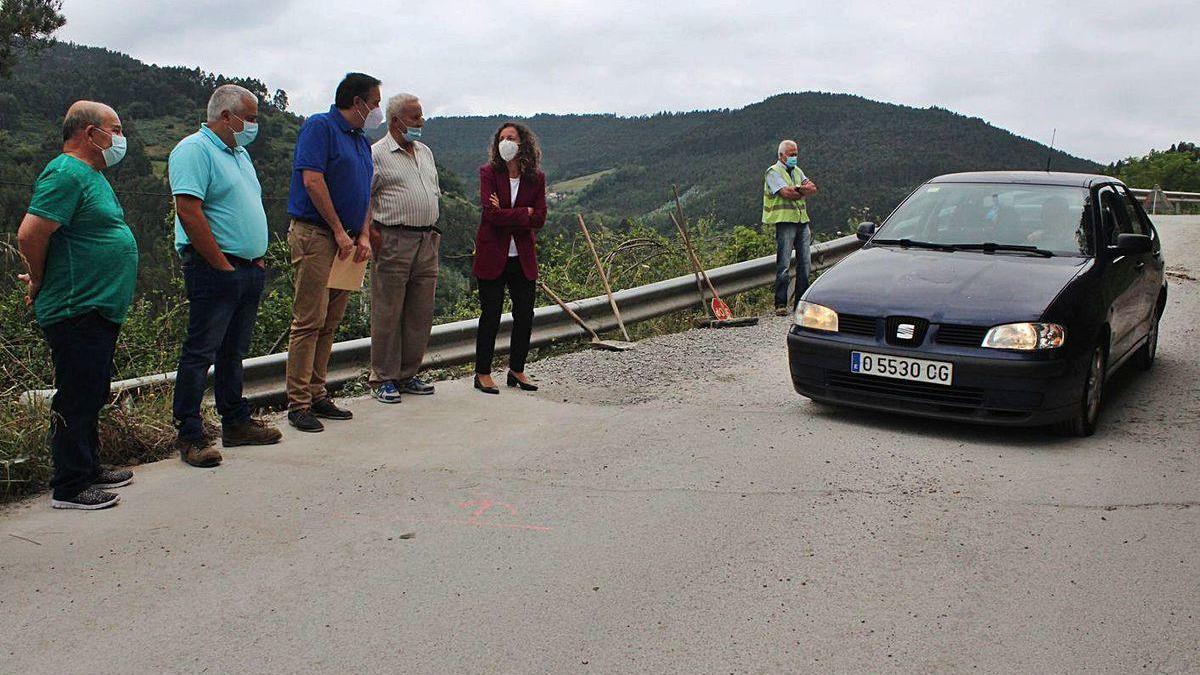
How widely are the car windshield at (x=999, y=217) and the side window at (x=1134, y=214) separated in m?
0.99

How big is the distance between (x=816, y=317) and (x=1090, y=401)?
1677 mm

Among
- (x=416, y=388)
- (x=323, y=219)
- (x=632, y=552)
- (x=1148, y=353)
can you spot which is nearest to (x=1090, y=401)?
(x=1148, y=353)

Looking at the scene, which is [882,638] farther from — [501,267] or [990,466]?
[501,267]

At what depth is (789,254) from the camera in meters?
11.8

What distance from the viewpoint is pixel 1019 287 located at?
637 cm

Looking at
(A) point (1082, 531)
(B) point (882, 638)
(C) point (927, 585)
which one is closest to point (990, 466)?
(A) point (1082, 531)

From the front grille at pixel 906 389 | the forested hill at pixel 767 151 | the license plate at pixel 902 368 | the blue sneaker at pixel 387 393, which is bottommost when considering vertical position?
the blue sneaker at pixel 387 393

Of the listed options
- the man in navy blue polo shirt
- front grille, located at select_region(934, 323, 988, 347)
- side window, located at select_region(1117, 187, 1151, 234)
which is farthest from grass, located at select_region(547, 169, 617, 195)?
front grille, located at select_region(934, 323, 988, 347)

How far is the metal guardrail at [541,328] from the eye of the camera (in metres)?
6.93

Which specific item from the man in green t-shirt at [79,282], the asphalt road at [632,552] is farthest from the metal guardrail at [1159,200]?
the man in green t-shirt at [79,282]

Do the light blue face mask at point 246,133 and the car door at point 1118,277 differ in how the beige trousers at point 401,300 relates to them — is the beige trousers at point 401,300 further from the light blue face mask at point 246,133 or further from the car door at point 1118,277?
the car door at point 1118,277

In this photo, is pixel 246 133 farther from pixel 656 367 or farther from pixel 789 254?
pixel 789 254

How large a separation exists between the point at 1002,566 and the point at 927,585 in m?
0.40

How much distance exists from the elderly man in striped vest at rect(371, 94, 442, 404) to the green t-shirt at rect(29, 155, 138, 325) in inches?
88.1
